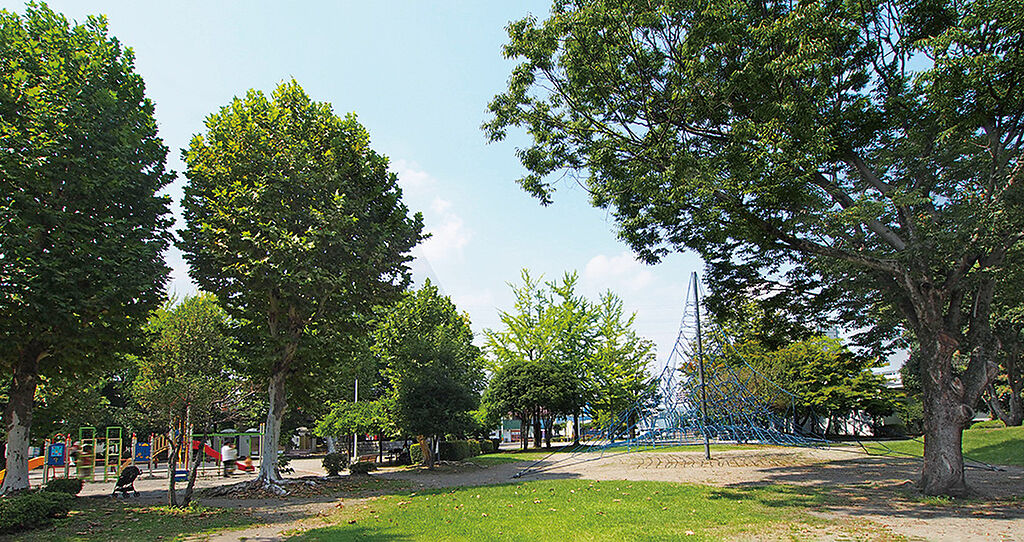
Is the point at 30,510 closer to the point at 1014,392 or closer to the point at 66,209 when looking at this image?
the point at 66,209

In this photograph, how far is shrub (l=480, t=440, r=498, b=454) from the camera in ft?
128

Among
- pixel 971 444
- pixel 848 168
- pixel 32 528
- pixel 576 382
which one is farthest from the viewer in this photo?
pixel 576 382

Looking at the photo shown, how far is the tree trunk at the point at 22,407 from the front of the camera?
1288 cm

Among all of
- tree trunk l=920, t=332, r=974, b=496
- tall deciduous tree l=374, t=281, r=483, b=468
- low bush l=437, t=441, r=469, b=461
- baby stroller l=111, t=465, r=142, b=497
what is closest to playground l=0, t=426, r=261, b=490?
baby stroller l=111, t=465, r=142, b=497

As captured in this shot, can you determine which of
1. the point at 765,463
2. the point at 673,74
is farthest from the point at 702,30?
the point at 765,463

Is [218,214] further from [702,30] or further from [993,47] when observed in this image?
[993,47]

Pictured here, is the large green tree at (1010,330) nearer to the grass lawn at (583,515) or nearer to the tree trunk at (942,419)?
the tree trunk at (942,419)

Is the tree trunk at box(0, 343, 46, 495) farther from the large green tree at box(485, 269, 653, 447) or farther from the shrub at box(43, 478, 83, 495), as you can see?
the large green tree at box(485, 269, 653, 447)

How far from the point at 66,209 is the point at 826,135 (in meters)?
16.3

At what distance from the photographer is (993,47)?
9.38m

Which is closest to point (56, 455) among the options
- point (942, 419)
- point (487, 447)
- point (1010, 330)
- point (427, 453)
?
point (427, 453)

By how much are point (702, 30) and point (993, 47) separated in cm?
464

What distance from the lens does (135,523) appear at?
11086 mm

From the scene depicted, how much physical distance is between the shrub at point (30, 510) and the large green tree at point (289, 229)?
585 centimetres
